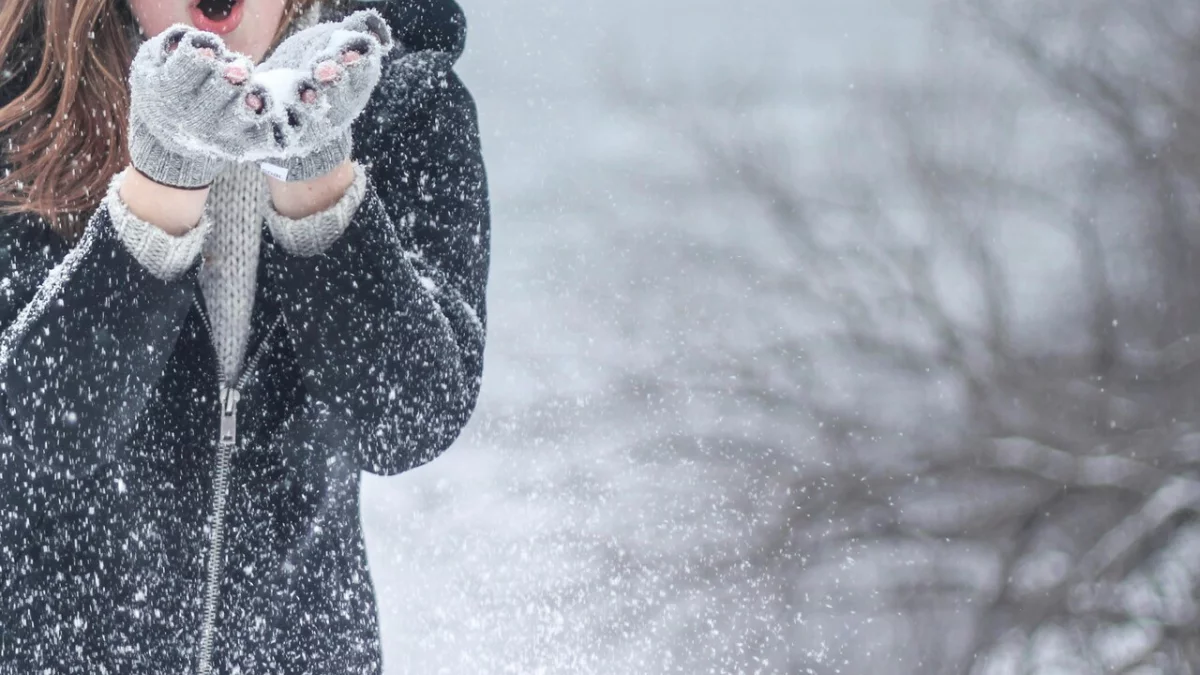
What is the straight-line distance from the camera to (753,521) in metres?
6.07

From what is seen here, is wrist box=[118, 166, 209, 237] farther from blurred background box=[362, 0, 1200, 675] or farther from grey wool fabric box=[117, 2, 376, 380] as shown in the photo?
blurred background box=[362, 0, 1200, 675]

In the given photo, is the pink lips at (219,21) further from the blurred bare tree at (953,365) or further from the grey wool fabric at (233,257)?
the blurred bare tree at (953,365)

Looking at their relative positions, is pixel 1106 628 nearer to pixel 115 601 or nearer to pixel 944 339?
pixel 944 339

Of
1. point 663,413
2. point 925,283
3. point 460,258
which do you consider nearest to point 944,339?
point 925,283

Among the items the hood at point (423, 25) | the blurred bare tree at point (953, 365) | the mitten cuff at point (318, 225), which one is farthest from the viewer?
the blurred bare tree at point (953, 365)

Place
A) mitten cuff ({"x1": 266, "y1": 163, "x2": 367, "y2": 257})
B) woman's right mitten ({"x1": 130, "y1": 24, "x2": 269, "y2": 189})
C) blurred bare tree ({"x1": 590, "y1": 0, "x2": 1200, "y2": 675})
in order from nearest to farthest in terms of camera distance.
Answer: woman's right mitten ({"x1": 130, "y1": 24, "x2": 269, "y2": 189}) < mitten cuff ({"x1": 266, "y1": 163, "x2": 367, "y2": 257}) < blurred bare tree ({"x1": 590, "y1": 0, "x2": 1200, "y2": 675})

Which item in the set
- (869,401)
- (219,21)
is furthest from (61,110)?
(869,401)

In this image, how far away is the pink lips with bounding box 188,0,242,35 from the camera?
76cm

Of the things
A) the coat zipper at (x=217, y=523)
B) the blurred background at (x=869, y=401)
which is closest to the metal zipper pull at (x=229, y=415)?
the coat zipper at (x=217, y=523)

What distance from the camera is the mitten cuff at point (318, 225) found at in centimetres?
72

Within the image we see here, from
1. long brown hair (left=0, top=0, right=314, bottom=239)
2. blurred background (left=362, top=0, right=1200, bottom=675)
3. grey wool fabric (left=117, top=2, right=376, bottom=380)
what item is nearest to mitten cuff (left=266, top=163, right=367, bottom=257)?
grey wool fabric (left=117, top=2, right=376, bottom=380)

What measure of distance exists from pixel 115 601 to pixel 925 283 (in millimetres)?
6834

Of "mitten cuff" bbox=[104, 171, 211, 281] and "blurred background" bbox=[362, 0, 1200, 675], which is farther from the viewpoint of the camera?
"blurred background" bbox=[362, 0, 1200, 675]

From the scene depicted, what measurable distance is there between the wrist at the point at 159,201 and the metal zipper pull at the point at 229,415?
0.36 feet
